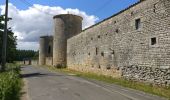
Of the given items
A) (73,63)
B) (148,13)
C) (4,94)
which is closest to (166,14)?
(148,13)

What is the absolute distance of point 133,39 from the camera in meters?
22.1

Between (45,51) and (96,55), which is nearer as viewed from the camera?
(96,55)

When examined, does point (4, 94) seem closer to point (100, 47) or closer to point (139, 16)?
point (139, 16)

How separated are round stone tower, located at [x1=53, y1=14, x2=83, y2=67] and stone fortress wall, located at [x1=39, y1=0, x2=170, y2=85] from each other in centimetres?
1495

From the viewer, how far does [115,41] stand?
2584cm

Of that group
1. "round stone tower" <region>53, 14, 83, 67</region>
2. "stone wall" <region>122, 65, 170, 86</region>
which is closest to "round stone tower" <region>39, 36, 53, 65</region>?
"round stone tower" <region>53, 14, 83, 67</region>

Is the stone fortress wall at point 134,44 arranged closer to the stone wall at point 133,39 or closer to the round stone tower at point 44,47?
the stone wall at point 133,39

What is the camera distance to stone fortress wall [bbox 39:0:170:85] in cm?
1830

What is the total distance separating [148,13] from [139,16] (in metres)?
1.31

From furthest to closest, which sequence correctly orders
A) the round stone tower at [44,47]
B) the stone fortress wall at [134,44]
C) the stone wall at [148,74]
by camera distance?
the round stone tower at [44,47] → the stone fortress wall at [134,44] → the stone wall at [148,74]

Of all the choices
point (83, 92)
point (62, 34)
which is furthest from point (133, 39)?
point (62, 34)

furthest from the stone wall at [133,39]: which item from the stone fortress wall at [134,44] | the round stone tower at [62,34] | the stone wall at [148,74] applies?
the round stone tower at [62,34]

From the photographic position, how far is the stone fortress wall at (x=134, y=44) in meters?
18.3

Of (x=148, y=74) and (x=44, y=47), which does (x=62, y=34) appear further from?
(x=148, y=74)
